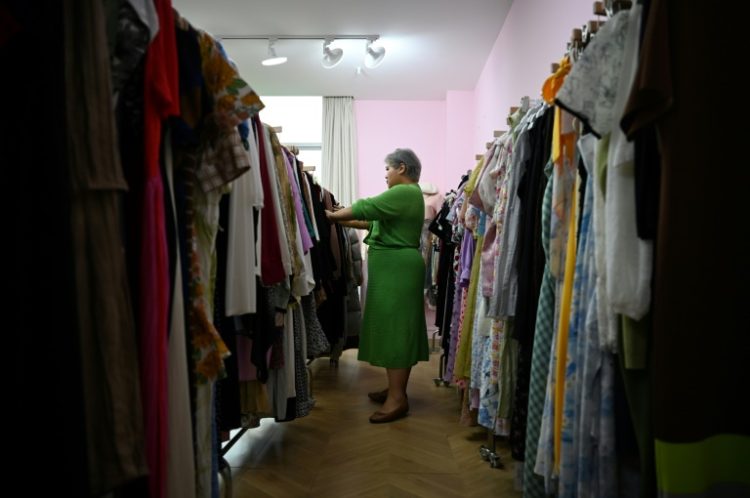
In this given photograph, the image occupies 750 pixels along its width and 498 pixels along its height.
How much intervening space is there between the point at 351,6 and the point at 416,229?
2.07 m

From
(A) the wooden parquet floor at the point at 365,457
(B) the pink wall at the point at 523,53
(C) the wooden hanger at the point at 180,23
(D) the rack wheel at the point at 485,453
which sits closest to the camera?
(C) the wooden hanger at the point at 180,23

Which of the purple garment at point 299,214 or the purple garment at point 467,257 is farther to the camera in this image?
the purple garment at point 467,257

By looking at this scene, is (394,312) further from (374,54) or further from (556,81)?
(374,54)

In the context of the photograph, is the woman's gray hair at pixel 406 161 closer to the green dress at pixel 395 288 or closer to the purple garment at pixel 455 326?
the green dress at pixel 395 288

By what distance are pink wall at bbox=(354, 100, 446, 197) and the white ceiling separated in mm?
271

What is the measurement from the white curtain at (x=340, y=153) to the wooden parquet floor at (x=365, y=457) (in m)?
3.42

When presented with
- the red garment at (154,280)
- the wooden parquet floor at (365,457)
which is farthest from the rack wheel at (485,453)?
the red garment at (154,280)

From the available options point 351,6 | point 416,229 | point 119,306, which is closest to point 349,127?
point 351,6

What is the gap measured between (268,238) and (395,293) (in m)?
1.40

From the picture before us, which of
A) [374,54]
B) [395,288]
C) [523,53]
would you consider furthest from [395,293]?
[374,54]

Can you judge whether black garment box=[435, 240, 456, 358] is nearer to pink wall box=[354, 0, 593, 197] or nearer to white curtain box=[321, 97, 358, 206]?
pink wall box=[354, 0, 593, 197]

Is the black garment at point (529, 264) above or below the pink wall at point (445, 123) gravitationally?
below

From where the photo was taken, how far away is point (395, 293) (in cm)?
301

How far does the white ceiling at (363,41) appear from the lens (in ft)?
13.2
